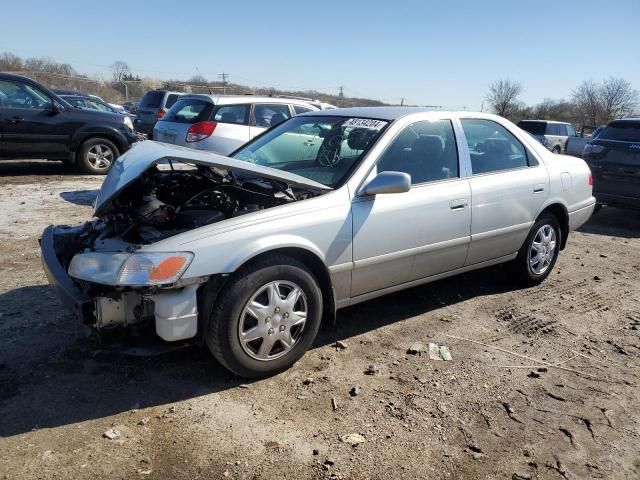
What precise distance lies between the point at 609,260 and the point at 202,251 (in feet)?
17.4

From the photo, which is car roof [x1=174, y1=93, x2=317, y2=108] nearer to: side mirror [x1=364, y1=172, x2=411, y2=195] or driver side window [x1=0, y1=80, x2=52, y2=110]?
driver side window [x1=0, y1=80, x2=52, y2=110]

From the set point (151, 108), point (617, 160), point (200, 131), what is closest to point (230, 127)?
point (200, 131)

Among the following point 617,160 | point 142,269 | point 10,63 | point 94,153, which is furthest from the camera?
point 10,63

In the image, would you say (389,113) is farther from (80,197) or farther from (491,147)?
(80,197)

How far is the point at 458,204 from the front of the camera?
13.1 ft

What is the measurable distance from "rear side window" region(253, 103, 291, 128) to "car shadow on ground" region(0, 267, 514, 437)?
5203 mm

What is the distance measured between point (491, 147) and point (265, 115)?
5.09 m

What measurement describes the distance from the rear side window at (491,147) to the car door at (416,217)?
23 cm

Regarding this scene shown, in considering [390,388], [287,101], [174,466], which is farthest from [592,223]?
Result: [174,466]

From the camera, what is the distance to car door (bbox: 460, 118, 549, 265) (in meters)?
4.21

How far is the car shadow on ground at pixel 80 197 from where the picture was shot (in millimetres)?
7513

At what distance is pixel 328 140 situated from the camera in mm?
4098

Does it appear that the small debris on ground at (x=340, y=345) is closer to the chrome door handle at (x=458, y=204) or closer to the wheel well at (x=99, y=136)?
the chrome door handle at (x=458, y=204)

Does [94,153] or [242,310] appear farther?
[94,153]
